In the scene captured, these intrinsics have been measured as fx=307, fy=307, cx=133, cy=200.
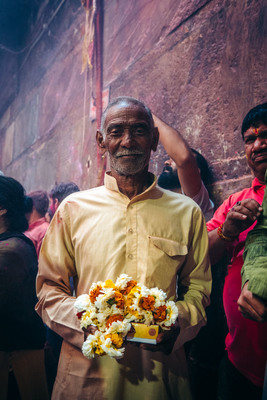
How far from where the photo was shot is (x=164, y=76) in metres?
3.45

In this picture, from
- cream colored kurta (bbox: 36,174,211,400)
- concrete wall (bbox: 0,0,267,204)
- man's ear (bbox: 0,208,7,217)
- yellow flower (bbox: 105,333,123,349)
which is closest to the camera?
yellow flower (bbox: 105,333,123,349)

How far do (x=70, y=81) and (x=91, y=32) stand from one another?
3.61 feet

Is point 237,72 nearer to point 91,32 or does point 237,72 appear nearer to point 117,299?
point 117,299

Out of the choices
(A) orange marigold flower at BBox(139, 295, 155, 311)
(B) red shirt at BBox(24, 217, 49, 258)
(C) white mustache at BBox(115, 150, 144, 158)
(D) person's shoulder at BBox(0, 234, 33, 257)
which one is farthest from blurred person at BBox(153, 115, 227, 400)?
(B) red shirt at BBox(24, 217, 49, 258)

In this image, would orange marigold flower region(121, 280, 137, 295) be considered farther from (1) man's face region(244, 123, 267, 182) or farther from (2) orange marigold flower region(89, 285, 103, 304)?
(1) man's face region(244, 123, 267, 182)

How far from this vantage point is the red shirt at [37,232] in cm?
329

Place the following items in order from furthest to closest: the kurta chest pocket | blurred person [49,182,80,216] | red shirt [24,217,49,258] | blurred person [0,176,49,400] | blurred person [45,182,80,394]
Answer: blurred person [49,182,80,216]
red shirt [24,217,49,258]
blurred person [45,182,80,394]
blurred person [0,176,49,400]
the kurta chest pocket

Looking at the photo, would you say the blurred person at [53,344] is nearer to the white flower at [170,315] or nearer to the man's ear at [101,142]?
the man's ear at [101,142]

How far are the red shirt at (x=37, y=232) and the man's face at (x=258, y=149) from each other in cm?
232

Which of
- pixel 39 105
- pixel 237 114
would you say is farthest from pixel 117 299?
pixel 39 105

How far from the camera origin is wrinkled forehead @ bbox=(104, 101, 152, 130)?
152 cm

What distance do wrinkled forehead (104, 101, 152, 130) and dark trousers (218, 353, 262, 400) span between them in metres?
1.36

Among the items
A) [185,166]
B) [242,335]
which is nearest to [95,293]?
[242,335]

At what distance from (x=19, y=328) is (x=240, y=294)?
1354 millimetres
